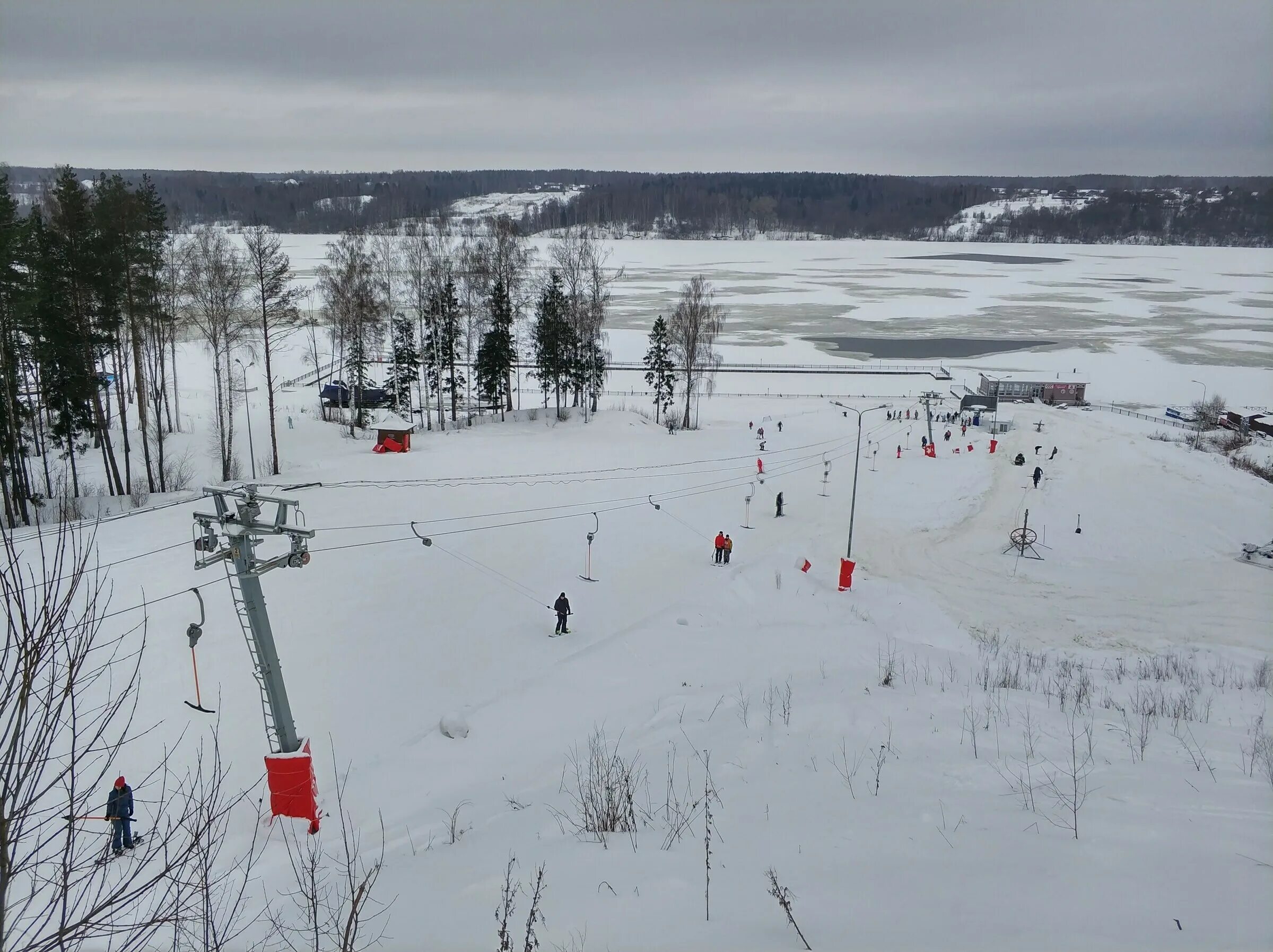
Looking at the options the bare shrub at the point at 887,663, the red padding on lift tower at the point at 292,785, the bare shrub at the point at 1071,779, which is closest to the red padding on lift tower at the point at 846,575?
the bare shrub at the point at 887,663

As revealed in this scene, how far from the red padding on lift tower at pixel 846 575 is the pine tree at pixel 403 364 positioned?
28.8 metres

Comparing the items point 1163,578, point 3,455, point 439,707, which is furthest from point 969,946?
point 3,455

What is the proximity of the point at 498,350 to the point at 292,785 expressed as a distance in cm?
3405

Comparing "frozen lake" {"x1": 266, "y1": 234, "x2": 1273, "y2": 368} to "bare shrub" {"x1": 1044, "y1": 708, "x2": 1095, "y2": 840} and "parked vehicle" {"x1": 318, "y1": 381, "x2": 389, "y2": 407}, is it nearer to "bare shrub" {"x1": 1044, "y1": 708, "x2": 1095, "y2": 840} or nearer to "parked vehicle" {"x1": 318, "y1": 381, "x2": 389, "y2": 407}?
"parked vehicle" {"x1": 318, "y1": 381, "x2": 389, "y2": 407}

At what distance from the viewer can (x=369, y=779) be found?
1143 cm

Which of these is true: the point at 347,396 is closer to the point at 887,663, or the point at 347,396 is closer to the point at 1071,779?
the point at 887,663

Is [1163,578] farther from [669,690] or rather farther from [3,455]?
[3,455]

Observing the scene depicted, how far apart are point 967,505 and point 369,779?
83.0ft

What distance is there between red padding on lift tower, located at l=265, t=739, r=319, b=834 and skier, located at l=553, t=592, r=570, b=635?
7242 mm

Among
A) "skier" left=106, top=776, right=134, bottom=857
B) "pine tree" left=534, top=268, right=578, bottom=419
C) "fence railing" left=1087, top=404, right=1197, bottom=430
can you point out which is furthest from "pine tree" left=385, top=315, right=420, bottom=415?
"fence railing" left=1087, top=404, right=1197, bottom=430

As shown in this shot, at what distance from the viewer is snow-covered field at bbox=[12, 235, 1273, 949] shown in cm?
643

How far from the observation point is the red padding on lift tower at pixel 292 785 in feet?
33.3

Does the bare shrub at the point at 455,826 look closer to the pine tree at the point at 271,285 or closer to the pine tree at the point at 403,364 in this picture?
the pine tree at the point at 271,285

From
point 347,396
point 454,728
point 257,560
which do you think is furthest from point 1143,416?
point 257,560
